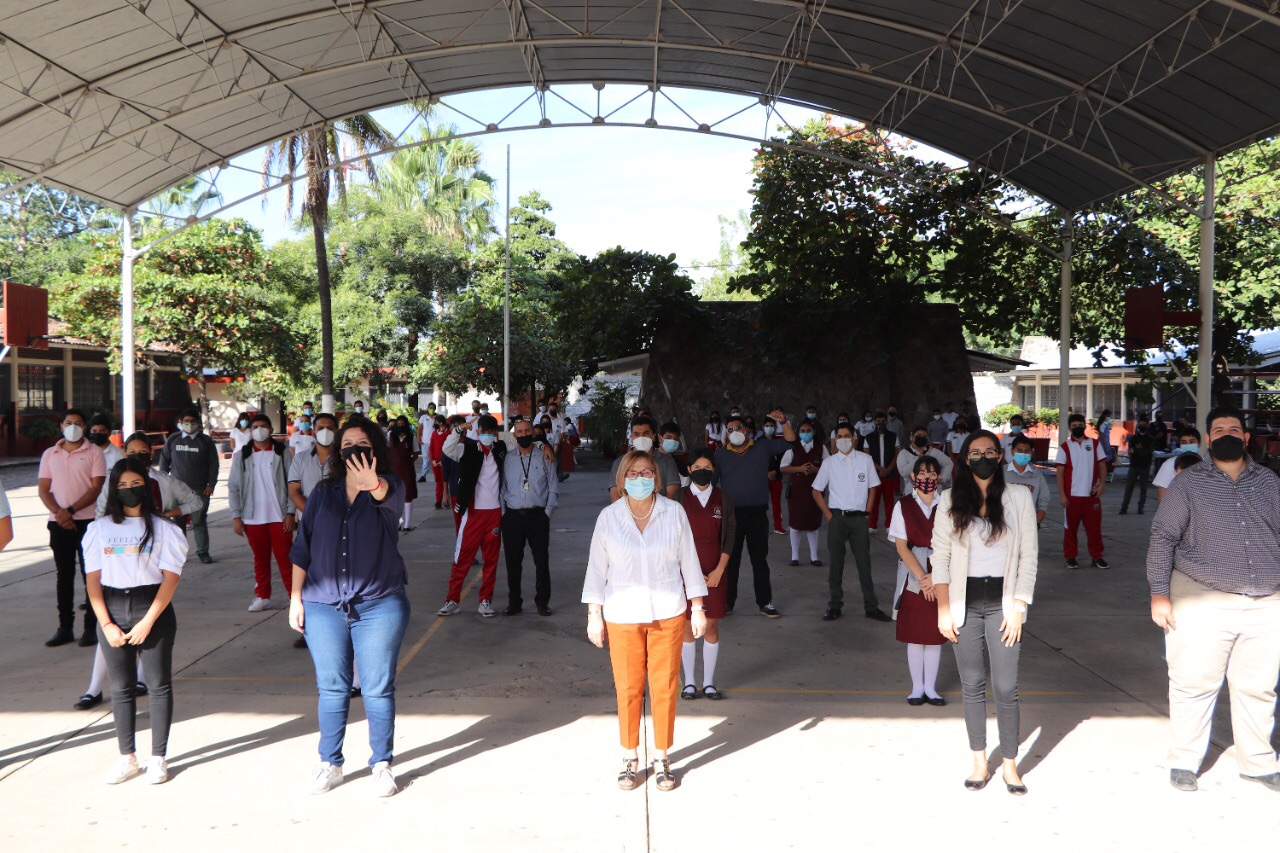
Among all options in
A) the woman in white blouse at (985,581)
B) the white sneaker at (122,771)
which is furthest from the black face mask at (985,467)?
the white sneaker at (122,771)

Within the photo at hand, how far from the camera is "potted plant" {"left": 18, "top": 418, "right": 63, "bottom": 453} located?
2914cm

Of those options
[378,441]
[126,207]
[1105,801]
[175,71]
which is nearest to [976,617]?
[1105,801]

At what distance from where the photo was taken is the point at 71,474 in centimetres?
759

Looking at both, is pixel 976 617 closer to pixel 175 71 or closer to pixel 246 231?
pixel 175 71

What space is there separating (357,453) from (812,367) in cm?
2184

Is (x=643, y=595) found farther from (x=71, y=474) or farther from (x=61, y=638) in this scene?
(x=61, y=638)

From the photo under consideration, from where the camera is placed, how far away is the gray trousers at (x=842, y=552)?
8609mm

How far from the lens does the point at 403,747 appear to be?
5.47m

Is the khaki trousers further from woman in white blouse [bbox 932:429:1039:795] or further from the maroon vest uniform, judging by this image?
the maroon vest uniform

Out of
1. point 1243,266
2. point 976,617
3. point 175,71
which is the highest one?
point 175,71

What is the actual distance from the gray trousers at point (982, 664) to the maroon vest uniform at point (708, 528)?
6.66 ft

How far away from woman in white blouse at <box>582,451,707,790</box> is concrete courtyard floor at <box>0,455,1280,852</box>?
0.34 meters

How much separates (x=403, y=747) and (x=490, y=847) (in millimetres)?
1355

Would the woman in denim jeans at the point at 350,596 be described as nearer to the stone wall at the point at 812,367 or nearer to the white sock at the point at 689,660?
the white sock at the point at 689,660
